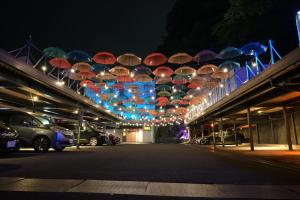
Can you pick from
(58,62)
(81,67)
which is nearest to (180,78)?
(81,67)

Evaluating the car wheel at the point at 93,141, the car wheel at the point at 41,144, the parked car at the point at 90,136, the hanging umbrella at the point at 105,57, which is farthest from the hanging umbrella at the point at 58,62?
the car wheel at the point at 93,141

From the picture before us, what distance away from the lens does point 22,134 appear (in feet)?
41.6

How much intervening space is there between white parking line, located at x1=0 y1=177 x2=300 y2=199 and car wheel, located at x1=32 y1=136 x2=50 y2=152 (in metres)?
8.37

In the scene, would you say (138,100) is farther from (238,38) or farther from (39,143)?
(39,143)

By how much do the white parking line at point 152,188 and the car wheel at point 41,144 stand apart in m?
8.37

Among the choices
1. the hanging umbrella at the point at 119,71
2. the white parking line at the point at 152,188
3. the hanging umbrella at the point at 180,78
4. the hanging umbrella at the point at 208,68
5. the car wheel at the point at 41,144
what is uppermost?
the hanging umbrella at the point at 180,78

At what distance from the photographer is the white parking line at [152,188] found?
173 inches

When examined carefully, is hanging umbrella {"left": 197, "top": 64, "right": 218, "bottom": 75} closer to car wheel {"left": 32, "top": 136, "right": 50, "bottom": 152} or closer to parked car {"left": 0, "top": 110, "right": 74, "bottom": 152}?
parked car {"left": 0, "top": 110, "right": 74, "bottom": 152}

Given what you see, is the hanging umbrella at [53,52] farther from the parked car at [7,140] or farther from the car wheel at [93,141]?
the car wheel at [93,141]

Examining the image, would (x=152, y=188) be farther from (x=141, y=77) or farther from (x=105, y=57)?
(x=141, y=77)

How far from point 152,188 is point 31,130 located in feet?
33.3

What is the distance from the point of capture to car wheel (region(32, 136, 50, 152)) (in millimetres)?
13281

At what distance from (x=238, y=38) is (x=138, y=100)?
46.7 ft

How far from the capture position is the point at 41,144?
1341 cm
